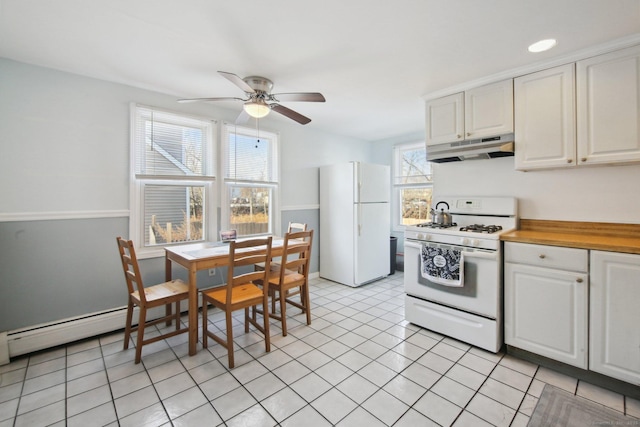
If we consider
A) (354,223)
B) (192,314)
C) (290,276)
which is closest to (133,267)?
(192,314)

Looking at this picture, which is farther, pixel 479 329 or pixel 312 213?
pixel 312 213

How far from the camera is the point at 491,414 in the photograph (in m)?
1.62

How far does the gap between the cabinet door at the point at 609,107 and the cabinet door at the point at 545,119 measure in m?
0.06

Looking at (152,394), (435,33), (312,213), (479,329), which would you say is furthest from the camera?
(312,213)

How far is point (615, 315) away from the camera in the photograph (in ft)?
5.76

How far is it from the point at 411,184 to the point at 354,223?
153 cm

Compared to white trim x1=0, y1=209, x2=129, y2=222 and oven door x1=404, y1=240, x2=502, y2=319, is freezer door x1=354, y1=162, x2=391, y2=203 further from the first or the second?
white trim x1=0, y1=209, x2=129, y2=222

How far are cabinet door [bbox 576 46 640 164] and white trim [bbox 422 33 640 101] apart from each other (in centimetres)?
4

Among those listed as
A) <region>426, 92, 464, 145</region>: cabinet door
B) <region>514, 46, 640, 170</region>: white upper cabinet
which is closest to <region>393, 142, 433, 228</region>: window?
<region>426, 92, 464, 145</region>: cabinet door

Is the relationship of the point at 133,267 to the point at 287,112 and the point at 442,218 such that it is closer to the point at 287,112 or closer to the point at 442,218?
the point at 287,112

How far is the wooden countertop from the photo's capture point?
1.81m

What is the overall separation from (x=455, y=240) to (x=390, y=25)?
1.73 meters

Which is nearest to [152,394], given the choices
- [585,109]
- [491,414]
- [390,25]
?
[491,414]

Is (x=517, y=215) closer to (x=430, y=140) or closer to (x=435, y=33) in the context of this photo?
(x=430, y=140)
